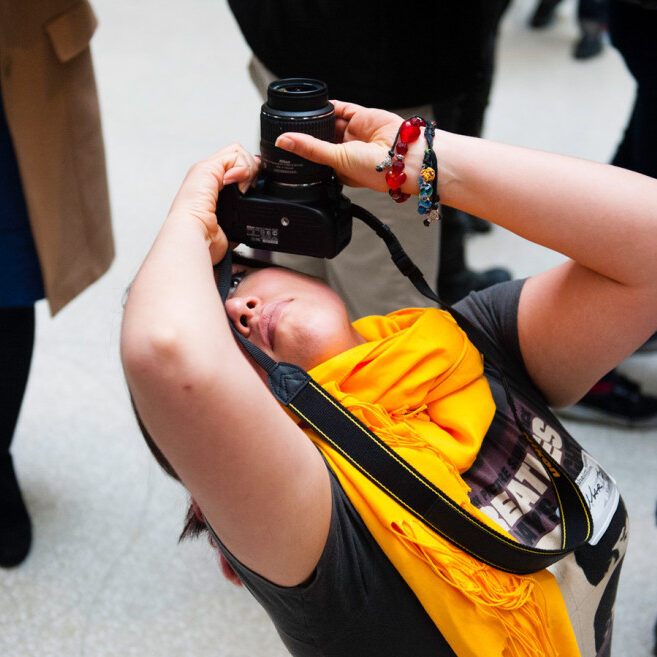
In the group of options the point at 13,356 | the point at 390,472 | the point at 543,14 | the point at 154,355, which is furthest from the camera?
the point at 543,14

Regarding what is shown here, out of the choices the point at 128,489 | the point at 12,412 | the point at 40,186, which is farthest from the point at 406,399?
the point at 128,489

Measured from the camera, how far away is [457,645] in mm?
917

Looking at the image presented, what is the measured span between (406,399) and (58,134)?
970mm

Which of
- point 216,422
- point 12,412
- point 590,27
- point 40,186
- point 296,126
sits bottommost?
point 590,27

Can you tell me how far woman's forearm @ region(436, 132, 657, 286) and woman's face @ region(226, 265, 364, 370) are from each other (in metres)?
0.22

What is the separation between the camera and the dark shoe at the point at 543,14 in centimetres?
490

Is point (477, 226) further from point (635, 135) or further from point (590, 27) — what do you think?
point (590, 27)

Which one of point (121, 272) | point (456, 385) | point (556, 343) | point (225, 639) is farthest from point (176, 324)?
point (121, 272)

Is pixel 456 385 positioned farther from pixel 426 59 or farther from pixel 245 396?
pixel 426 59

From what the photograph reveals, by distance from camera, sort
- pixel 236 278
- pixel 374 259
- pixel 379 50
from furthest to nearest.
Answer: pixel 374 259
pixel 379 50
pixel 236 278

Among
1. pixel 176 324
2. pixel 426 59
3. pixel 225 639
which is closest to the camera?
pixel 176 324

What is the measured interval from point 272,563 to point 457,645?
9.8 inches

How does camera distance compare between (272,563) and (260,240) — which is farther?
(260,240)

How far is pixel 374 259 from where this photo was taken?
5.83 feet
